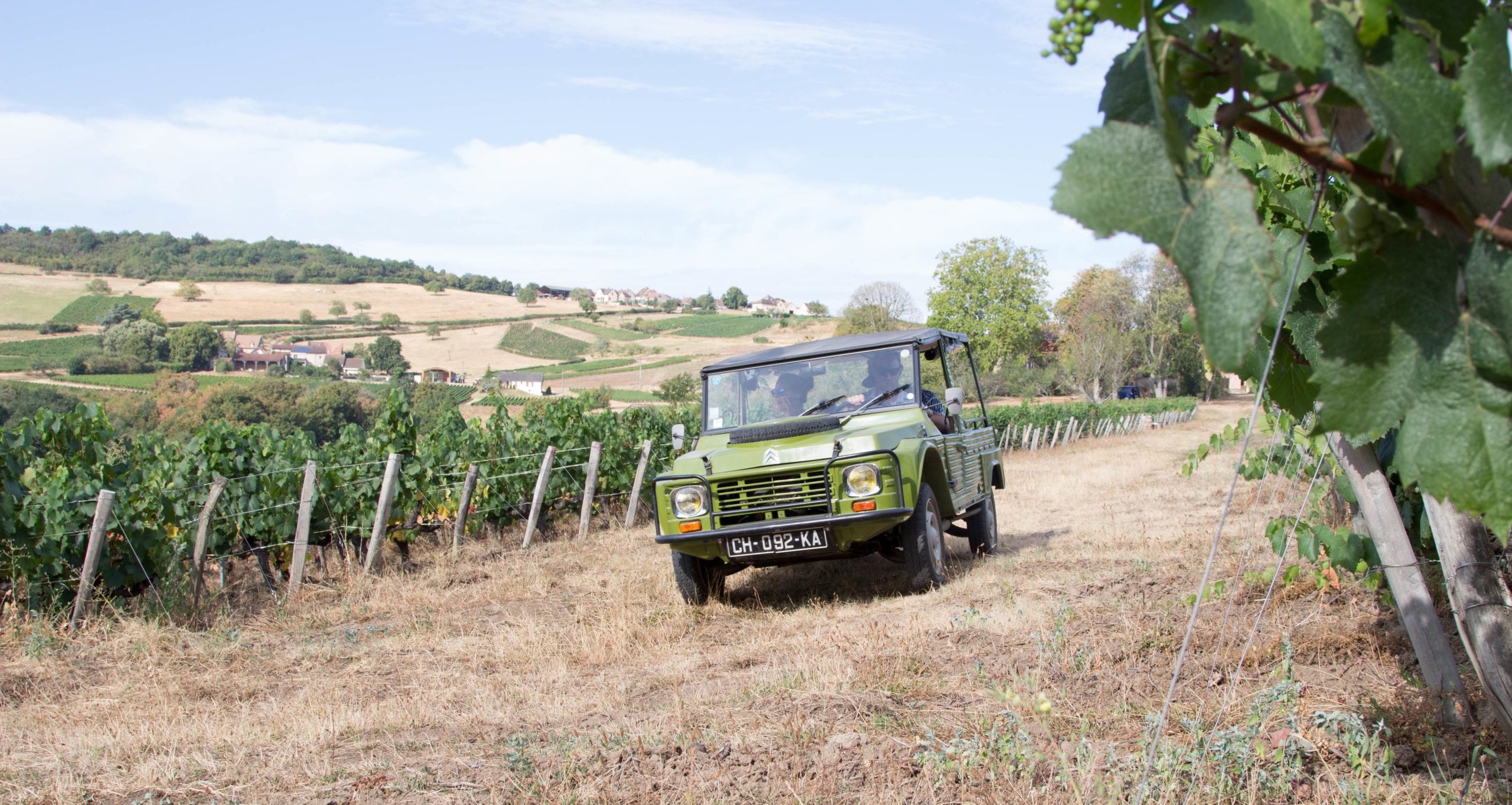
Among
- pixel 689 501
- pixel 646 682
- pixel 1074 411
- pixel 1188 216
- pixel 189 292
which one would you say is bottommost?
pixel 1074 411

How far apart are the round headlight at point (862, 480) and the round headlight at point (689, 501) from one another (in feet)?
3.43

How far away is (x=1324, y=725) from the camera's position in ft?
10.8

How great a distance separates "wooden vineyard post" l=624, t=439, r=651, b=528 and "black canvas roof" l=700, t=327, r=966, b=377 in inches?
225

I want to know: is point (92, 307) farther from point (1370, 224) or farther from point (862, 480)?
point (1370, 224)

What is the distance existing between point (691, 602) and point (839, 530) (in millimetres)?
1464

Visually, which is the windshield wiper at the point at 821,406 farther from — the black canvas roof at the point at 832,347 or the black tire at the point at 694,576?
the black tire at the point at 694,576

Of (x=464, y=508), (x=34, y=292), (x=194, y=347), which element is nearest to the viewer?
(x=464, y=508)

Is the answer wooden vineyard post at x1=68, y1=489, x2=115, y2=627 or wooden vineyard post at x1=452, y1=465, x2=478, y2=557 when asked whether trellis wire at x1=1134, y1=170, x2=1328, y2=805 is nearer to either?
wooden vineyard post at x1=68, y1=489, x2=115, y2=627

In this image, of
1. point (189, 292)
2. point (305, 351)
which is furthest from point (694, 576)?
point (189, 292)

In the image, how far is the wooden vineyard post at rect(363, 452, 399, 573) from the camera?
9.53 m

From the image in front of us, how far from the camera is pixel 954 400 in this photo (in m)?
7.80

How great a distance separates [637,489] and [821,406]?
6.57 meters

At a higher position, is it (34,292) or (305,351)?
(34,292)

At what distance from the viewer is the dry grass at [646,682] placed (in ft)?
11.4
